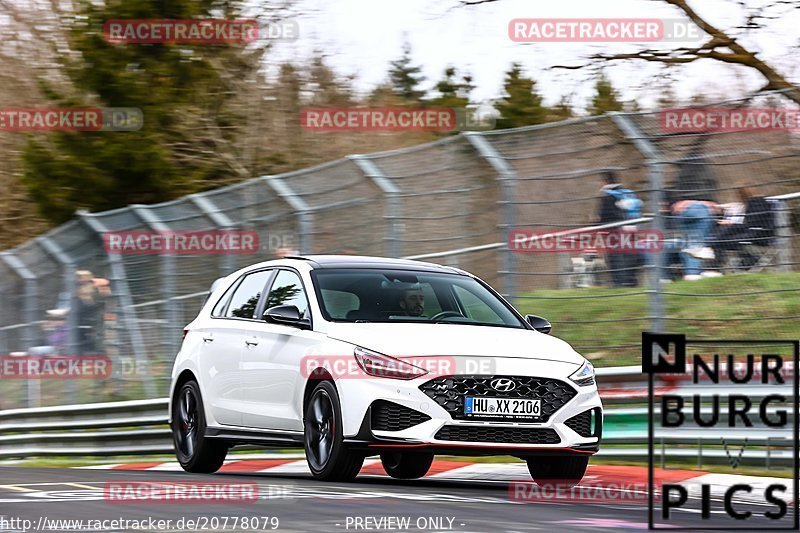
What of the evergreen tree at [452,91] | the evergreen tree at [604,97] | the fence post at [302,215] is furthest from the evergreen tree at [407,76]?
the fence post at [302,215]

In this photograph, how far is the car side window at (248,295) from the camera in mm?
11508

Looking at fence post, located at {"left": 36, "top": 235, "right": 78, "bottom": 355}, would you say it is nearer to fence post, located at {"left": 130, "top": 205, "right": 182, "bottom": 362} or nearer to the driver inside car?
fence post, located at {"left": 130, "top": 205, "right": 182, "bottom": 362}

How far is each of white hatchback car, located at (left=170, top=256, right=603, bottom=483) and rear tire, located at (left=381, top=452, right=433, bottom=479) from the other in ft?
0.04

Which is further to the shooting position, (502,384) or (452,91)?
(452,91)

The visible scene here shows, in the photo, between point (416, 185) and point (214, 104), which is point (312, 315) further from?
point (214, 104)

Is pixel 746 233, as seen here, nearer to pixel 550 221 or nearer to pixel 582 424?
pixel 550 221

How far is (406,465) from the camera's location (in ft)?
37.9

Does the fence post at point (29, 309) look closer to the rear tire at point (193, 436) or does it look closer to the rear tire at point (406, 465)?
the rear tire at point (193, 436)

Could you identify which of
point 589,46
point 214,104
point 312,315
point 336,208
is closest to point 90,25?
point 214,104

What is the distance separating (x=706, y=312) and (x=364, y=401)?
13.0 feet

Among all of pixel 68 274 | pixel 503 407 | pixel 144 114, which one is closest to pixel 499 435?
pixel 503 407

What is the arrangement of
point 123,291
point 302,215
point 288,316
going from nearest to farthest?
point 288,316
point 302,215
point 123,291

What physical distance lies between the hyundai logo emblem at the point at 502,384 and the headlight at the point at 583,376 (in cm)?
46

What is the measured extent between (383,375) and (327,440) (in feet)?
2.29
